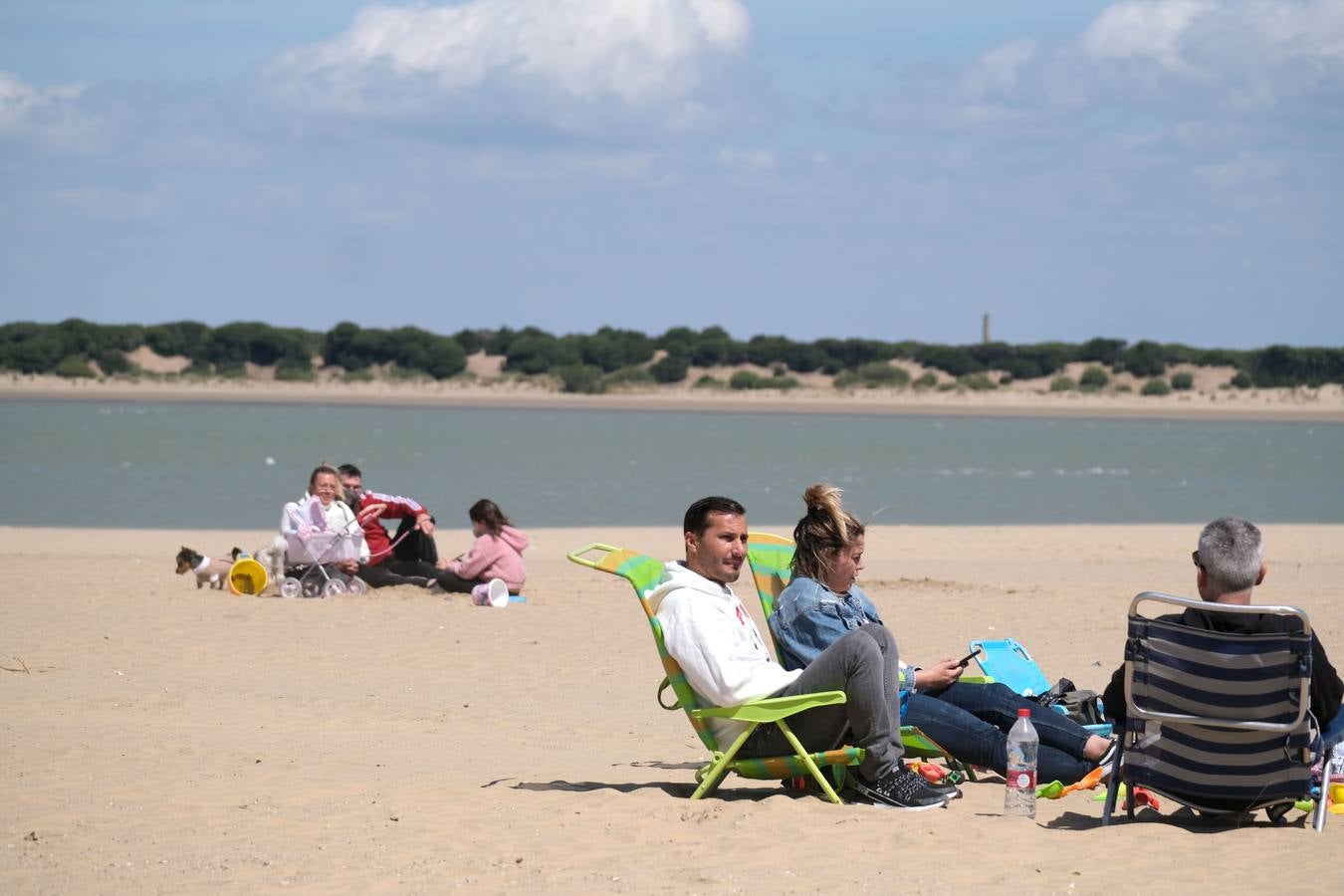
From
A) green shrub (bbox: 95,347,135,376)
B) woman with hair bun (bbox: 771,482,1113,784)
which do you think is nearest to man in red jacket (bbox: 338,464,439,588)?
woman with hair bun (bbox: 771,482,1113,784)

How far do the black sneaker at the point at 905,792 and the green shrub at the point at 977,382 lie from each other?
76401mm

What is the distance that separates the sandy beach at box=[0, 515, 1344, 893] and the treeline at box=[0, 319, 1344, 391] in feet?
231

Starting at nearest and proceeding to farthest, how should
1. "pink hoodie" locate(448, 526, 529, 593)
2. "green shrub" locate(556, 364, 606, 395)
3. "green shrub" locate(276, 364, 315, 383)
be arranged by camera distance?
"pink hoodie" locate(448, 526, 529, 593), "green shrub" locate(556, 364, 606, 395), "green shrub" locate(276, 364, 315, 383)

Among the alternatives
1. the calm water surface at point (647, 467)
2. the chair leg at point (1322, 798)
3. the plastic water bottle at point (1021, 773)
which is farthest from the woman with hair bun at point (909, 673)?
the calm water surface at point (647, 467)

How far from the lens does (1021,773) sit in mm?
5547

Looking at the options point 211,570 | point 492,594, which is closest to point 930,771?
point 492,594

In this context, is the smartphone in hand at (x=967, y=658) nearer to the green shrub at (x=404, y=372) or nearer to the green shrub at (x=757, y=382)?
the green shrub at (x=757, y=382)

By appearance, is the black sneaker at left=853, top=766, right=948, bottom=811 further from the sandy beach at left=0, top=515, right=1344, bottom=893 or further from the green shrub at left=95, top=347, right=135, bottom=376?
the green shrub at left=95, top=347, right=135, bottom=376

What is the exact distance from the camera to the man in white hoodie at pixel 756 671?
17.9 feet

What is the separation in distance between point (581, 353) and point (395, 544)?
76.7 metres

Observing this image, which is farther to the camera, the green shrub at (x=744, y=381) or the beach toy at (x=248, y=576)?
the green shrub at (x=744, y=381)

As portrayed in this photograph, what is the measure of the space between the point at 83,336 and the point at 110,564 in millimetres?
77572

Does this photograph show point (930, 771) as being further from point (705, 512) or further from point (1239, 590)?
point (1239, 590)

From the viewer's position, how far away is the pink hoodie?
11.6m
